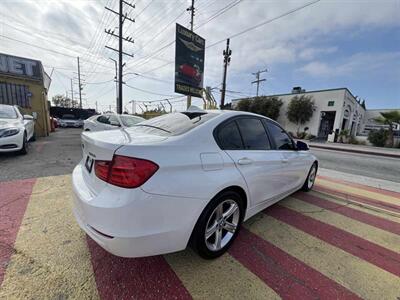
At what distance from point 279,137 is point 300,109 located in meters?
24.0

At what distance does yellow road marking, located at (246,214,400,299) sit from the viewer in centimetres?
180

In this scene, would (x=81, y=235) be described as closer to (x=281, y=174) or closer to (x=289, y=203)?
(x=281, y=174)

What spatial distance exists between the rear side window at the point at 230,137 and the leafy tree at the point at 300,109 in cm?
2500

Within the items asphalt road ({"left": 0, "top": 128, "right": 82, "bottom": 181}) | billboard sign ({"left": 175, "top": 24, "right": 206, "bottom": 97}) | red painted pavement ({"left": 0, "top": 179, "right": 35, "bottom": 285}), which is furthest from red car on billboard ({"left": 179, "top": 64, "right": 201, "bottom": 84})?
red painted pavement ({"left": 0, "top": 179, "right": 35, "bottom": 285})

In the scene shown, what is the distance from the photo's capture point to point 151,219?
1531 millimetres

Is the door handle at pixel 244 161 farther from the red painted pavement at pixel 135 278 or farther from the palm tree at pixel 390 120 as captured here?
the palm tree at pixel 390 120

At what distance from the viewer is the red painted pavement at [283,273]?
1721 mm

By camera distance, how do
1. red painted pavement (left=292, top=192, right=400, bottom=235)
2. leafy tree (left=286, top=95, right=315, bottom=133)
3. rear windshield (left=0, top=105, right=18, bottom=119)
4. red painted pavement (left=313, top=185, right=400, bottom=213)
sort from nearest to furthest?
red painted pavement (left=292, top=192, right=400, bottom=235)
red painted pavement (left=313, top=185, right=400, bottom=213)
rear windshield (left=0, top=105, right=18, bottom=119)
leafy tree (left=286, top=95, right=315, bottom=133)

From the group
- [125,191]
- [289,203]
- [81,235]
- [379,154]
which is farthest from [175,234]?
[379,154]

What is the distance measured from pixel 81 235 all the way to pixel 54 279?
0.63 metres

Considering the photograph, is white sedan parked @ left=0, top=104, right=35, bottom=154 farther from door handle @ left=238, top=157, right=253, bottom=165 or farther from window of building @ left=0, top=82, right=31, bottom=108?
window of building @ left=0, top=82, right=31, bottom=108

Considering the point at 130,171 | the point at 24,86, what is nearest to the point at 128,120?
the point at 130,171

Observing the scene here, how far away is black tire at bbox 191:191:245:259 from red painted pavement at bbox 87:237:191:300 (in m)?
0.36

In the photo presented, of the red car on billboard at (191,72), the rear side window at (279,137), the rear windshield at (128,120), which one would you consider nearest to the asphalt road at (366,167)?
the rear side window at (279,137)
